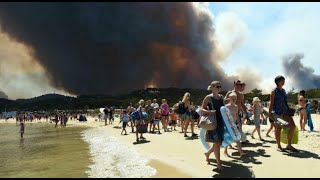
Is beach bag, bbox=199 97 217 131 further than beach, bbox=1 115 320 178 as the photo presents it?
Yes

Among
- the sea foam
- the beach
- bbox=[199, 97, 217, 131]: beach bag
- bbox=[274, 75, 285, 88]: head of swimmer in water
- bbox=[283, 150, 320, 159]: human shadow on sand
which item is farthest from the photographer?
bbox=[274, 75, 285, 88]: head of swimmer in water

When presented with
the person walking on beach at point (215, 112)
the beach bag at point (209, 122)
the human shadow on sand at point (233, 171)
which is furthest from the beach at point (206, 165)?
the beach bag at point (209, 122)

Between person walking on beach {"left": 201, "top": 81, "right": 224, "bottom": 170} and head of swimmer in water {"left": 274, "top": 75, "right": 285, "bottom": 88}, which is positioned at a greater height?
head of swimmer in water {"left": 274, "top": 75, "right": 285, "bottom": 88}

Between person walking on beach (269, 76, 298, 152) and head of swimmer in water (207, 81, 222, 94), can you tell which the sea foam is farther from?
person walking on beach (269, 76, 298, 152)

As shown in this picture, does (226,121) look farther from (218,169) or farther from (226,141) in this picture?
(218,169)

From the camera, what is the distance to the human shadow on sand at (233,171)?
698 centimetres

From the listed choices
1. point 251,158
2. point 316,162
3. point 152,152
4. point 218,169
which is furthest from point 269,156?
point 152,152

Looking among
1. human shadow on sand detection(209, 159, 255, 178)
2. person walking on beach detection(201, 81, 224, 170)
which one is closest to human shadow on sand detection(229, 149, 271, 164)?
human shadow on sand detection(209, 159, 255, 178)

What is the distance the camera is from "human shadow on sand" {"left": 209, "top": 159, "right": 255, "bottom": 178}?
6977mm

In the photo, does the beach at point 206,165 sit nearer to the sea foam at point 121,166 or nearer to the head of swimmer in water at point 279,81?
the sea foam at point 121,166

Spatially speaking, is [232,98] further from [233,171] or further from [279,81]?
[233,171]

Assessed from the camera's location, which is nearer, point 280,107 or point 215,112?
point 215,112

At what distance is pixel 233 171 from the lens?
7.32m

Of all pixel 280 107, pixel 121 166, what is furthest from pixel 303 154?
pixel 121 166
